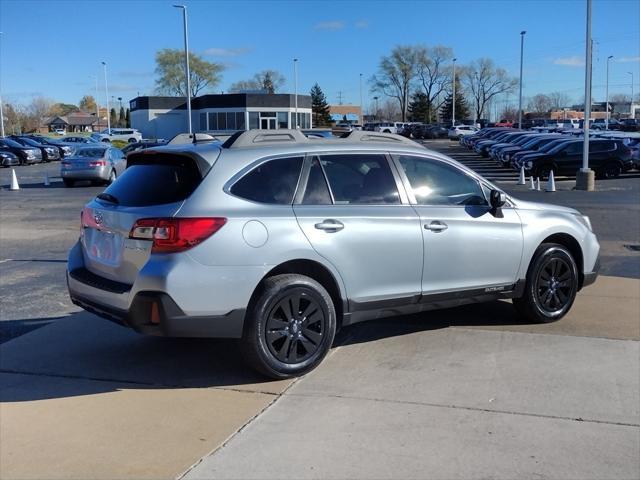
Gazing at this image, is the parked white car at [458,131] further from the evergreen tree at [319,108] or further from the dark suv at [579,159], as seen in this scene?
the dark suv at [579,159]

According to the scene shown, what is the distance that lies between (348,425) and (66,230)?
10.8 m

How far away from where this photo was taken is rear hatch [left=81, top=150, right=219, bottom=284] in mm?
4613

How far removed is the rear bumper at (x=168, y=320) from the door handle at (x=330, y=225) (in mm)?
859

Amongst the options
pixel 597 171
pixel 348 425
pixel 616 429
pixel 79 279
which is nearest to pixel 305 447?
pixel 348 425

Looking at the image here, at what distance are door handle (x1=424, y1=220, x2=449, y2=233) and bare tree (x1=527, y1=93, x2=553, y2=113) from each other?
168590mm

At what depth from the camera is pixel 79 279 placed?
5.14 m

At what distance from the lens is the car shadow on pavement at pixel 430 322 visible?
6.11 m

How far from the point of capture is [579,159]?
27250 mm

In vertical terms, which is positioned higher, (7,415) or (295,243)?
(295,243)

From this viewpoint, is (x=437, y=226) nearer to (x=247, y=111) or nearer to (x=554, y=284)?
(x=554, y=284)

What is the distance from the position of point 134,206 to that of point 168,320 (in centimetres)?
91

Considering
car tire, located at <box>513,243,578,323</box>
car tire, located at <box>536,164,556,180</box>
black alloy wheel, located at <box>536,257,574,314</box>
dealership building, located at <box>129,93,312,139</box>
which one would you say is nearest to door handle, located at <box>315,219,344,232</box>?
car tire, located at <box>513,243,578,323</box>

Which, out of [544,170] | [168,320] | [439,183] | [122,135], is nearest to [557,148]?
[544,170]

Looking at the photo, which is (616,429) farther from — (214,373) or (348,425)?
(214,373)
